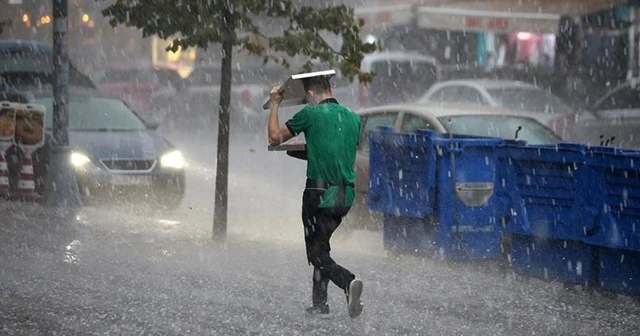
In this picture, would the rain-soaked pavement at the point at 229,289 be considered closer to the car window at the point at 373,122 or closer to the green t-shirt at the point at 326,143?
the green t-shirt at the point at 326,143

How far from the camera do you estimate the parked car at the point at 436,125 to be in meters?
14.0

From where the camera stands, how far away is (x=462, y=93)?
2534cm

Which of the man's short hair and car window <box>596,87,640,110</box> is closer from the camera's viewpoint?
the man's short hair

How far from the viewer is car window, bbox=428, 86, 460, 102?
25672 mm

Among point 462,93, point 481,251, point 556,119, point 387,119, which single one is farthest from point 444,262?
point 462,93

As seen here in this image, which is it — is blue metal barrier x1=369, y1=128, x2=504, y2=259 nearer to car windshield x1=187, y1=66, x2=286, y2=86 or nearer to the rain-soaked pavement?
the rain-soaked pavement

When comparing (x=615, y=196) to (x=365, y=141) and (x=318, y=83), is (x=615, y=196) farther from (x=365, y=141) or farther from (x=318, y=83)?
(x=365, y=141)

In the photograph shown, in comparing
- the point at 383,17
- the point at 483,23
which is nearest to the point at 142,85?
the point at 383,17

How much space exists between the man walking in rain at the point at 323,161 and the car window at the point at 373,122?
513cm

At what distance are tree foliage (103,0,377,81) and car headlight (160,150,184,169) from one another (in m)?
3.24

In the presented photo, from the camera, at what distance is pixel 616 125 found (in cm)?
2259

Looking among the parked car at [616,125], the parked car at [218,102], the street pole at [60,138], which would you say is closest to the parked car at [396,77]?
the parked car at [218,102]

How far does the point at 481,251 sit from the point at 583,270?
4.18 feet

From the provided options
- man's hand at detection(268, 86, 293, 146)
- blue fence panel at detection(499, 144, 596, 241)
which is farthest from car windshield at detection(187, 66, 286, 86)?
man's hand at detection(268, 86, 293, 146)
